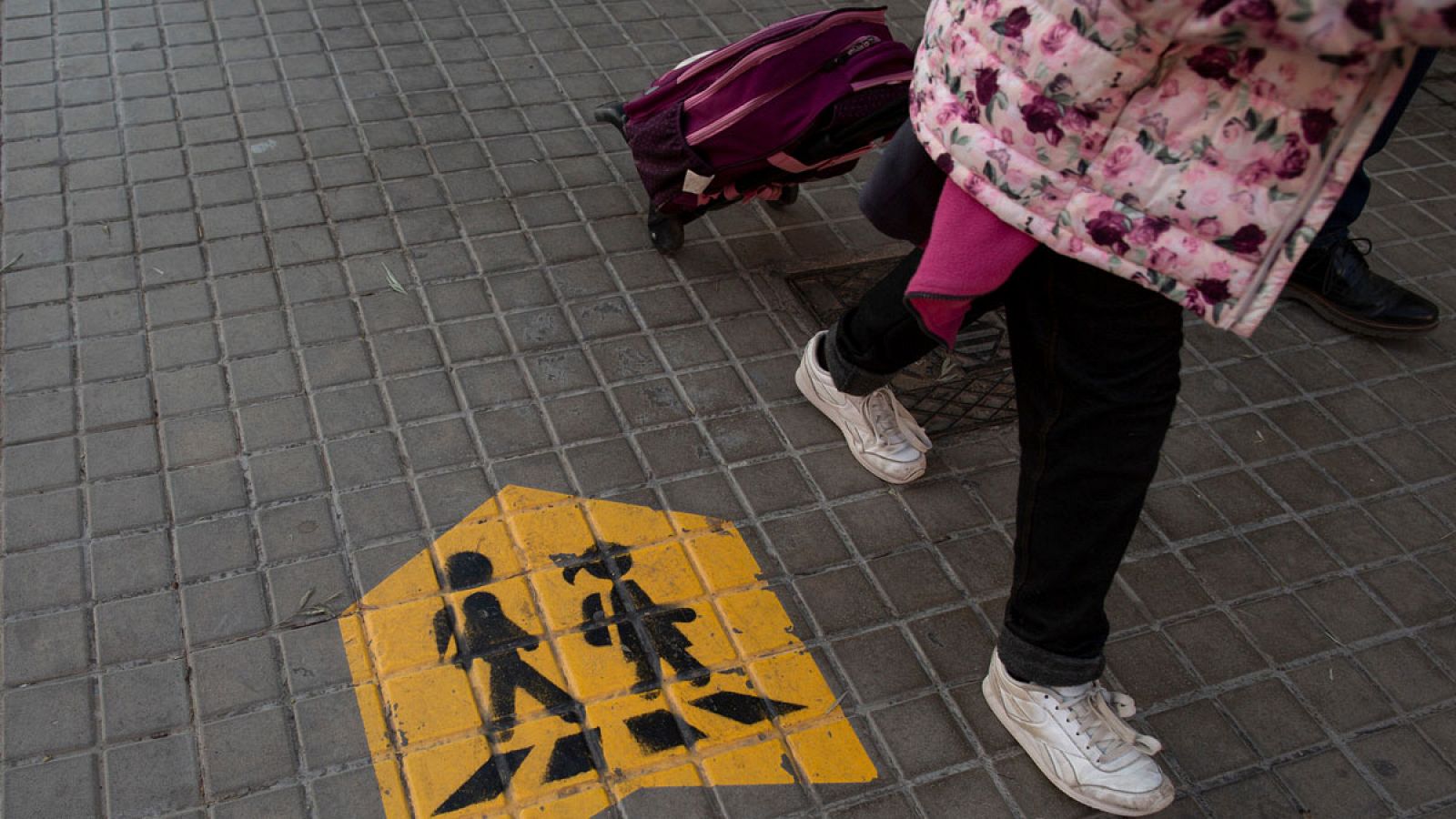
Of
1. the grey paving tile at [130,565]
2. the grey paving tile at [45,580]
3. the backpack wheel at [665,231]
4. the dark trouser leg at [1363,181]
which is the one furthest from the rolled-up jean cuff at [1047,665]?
the grey paving tile at [45,580]

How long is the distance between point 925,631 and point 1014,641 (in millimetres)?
Answer: 340

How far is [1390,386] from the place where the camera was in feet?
11.8

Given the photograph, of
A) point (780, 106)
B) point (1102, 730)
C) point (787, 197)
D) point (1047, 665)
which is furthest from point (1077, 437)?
point (787, 197)

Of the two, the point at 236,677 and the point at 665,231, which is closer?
the point at 236,677

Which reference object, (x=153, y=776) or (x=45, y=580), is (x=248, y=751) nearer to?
(x=153, y=776)

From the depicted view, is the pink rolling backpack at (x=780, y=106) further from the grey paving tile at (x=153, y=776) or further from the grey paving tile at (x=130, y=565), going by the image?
the grey paving tile at (x=153, y=776)

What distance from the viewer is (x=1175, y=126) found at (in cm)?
186

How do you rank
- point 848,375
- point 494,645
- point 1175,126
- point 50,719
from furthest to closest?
1. point 848,375
2. point 494,645
3. point 50,719
4. point 1175,126

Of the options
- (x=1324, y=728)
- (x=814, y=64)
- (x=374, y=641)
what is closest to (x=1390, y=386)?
(x=1324, y=728)

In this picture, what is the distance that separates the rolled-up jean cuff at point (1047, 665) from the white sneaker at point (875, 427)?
2.37 feet

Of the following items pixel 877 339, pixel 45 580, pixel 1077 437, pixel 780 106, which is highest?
pixel 1077 437

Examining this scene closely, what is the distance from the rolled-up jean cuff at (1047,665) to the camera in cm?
237

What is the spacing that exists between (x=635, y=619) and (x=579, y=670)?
19 centimetres

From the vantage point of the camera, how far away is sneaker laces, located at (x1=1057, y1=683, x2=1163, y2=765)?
2414 millimetres
